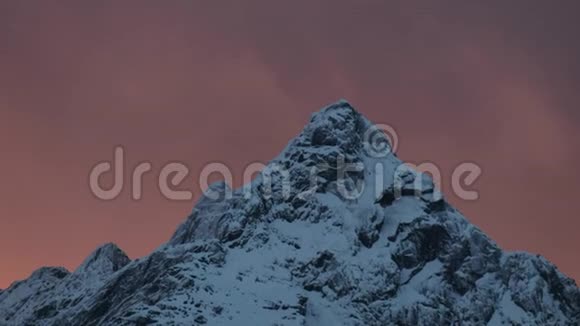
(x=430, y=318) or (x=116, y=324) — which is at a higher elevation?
(x=430, y=318)

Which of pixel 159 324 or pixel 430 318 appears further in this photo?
pixel 430 318

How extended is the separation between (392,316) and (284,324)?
24937mm

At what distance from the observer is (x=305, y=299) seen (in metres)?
199

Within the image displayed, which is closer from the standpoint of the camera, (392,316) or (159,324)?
(159,324)

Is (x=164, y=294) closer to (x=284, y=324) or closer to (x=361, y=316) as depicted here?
(x=284, y=324)

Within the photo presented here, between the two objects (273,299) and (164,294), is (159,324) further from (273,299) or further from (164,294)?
(273,299)

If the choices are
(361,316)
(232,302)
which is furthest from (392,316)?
(232,302)

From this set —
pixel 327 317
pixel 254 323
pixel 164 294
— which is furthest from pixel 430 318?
pixel 164 294

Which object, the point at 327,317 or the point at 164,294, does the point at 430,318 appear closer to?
the point at 327,317

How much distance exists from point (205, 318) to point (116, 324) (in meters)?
18.5

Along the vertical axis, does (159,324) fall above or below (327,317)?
below

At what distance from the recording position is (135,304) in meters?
200

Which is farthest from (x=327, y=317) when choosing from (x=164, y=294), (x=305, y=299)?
(x=164, y=294)

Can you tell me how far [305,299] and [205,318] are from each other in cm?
2286
